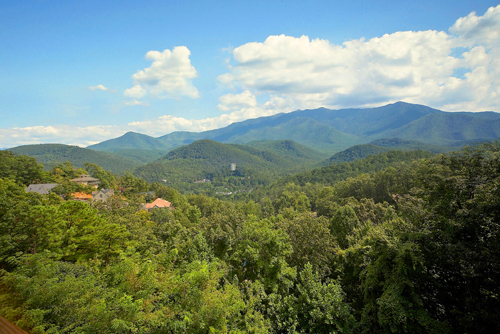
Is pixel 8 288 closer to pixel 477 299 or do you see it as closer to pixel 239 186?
pixel 477 299

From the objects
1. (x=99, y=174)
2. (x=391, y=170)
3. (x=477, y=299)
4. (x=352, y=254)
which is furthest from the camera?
(x=99, y=174)

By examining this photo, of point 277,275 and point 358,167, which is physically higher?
point 277,275

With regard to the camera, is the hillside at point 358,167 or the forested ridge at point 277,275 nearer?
the forested ridge at point 277,275

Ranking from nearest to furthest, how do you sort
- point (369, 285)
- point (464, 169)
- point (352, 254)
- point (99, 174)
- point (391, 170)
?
1. point (464, 169)
2. point (369, 285)
3. point (352, 254)
4. point (391, 170)
5. point (99, 174)

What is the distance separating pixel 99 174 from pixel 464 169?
6702cm

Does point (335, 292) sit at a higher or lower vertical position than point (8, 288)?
lower

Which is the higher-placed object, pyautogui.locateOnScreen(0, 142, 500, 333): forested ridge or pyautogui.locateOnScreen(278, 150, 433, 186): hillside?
pyautogui.locateOnScreen(0, 142, 500, 333): forested ridge

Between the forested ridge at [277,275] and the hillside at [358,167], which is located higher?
the forested ridge at [277,275]

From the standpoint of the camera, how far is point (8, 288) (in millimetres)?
10195

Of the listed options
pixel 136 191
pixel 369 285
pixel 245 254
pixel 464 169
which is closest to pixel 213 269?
pixel 245 254

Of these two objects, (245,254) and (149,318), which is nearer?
(149,318)

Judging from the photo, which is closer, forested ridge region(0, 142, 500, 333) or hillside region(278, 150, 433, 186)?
forested ridge region(0, 142, 500, 333)

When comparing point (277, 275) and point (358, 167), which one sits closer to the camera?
point (277, 275)

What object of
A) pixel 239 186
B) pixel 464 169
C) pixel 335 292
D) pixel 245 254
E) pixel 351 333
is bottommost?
pixel 239 186
